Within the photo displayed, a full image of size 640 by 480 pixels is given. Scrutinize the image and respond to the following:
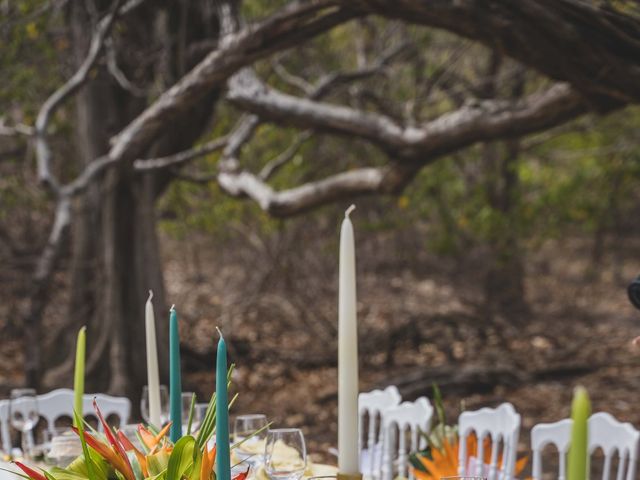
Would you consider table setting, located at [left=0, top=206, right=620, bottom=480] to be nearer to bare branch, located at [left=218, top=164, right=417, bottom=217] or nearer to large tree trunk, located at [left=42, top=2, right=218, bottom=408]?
bare branch, located at [left=218, top=164, right=417, bottom=217]

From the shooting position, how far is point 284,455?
6.59 feet

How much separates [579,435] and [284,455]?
1.29 metres

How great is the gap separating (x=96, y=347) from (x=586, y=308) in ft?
23.0

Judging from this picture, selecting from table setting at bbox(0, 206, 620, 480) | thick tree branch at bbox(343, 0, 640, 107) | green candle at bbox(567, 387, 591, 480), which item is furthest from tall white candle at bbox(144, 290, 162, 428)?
thick tree branch at bbox(343, 0, 640, 107)

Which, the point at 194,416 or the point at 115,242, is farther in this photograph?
the point at 115,242

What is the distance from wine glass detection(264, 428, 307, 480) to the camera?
6.45 ft

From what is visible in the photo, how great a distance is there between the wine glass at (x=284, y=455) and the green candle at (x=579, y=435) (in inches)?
46.7

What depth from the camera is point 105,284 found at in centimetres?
647

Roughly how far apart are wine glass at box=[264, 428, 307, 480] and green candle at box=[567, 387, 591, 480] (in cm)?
118

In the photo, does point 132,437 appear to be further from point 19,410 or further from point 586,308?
point 586,308

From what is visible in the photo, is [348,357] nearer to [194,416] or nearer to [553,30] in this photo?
[194,416]

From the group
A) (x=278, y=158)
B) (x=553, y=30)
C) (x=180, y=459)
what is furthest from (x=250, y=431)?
(x=278, y=158)

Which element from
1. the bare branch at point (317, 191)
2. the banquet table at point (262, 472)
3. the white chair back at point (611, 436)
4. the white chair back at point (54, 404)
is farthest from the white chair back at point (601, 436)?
the bare branch at point (317, 191)

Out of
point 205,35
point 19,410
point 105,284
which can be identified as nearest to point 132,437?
point 19,410
